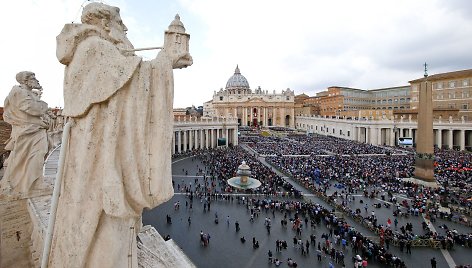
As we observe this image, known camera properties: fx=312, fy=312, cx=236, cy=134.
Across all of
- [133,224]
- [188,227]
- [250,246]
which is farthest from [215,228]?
[133,224]

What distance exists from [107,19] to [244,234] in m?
15.4

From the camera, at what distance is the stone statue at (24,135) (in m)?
5.13

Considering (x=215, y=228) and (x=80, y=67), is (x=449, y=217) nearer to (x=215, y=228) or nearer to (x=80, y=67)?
(x=215, y=228)

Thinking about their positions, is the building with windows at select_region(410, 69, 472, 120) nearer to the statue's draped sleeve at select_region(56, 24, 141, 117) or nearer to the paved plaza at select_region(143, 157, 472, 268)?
the paved plaza at select_region(143, 157, 472, 268)

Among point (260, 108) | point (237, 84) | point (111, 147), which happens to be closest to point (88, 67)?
point (111, 147)

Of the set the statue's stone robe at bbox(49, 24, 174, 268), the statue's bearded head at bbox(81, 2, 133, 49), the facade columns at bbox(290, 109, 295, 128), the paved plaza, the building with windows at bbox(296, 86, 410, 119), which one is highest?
the building with windows at bbox(296, 86, 410, 119)

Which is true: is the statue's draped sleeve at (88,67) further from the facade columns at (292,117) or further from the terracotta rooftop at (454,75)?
the facade columns at (292,117)

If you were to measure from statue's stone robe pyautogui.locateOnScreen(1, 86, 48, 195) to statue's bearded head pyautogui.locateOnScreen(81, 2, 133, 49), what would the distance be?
284 cm

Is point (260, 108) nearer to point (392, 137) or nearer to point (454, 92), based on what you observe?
point (392, 137)

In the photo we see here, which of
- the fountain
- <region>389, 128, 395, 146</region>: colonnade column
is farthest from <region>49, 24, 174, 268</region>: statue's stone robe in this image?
<region>389, 128, 395, 146</region>: colonnade column

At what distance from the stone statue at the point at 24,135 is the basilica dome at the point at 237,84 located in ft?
424

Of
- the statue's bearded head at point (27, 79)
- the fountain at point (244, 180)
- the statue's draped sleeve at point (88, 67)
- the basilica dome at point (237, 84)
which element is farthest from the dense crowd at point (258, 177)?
the basilica dome at point (237, 84)

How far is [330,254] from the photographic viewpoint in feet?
48.0

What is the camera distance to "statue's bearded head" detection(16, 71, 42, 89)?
512 centimetres
